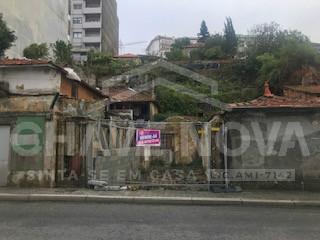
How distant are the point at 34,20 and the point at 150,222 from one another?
45420mm

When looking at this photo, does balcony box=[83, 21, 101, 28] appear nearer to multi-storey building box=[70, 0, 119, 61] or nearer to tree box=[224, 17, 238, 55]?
multi-storey building box=[70, 0, 119, 61]

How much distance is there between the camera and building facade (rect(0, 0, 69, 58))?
143 feet

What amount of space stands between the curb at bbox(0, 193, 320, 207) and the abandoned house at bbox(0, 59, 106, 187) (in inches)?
79.6

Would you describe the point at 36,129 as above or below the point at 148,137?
above

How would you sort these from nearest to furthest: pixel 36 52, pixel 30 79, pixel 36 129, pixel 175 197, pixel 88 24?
pixel 175 197
pixel 36 129
pixel 30 79
pixel 36 52
pixel 88 24

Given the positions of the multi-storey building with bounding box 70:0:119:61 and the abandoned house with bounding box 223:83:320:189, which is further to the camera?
the multi-storey building with bounding box 70:0:119:61

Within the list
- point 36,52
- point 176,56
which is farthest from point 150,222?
point 176,56

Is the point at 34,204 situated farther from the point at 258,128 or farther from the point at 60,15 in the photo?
the point at 60,15

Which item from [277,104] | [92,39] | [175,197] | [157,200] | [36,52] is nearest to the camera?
[157,200]

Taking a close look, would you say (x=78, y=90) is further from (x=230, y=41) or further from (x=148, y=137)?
(x=230, y=41)

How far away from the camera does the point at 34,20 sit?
5084cm

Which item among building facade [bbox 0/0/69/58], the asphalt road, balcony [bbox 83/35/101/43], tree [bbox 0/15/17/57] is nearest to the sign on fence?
the asphalt road

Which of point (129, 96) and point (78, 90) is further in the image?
point (129, 96)

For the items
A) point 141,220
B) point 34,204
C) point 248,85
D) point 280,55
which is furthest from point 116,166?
point 248,85
